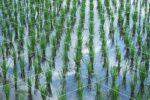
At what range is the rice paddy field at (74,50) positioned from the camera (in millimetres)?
3670

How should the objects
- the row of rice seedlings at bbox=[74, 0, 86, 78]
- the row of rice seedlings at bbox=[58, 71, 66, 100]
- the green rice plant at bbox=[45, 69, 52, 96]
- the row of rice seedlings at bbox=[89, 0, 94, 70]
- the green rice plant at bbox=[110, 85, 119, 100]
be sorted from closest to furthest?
1. the row of rice seedlings at bbox=[58, 71, 66, 100]
2. the green rice plant at bbox=[110, 85, 119, 100]
3. the green rice plant at bbox=[45, 69, 52, 96]
4. the row of rice seedlings at bbox=[74, 0, 86, 78]
5. the row of rice seedlings at bbox=[89, 0, 94, 70]

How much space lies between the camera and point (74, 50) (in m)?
4.61

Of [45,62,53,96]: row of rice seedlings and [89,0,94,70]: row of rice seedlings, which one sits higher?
[89,0,94,70]: row of rice seedlings

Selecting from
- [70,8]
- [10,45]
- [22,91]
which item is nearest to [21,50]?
[10,45]

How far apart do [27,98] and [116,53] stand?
1294mm

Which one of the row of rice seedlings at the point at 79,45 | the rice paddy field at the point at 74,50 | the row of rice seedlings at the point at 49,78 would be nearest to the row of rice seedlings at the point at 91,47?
the rice paddy field at the point at 74,50

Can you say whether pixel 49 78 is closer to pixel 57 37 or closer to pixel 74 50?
pixel 74 50

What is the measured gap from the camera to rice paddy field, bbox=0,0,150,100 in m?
3.67

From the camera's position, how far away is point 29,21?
546 cm

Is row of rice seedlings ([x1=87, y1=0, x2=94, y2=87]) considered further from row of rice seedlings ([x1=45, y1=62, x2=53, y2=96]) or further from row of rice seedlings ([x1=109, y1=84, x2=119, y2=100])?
row of rice seedlings ([x1=109, y1=84, x2=119, y2=100])

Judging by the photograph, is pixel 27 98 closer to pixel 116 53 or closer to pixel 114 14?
pixel 116 53

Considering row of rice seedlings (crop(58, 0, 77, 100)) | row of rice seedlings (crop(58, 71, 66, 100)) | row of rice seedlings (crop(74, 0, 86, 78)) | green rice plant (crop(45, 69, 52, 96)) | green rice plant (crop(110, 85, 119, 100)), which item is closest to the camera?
row of rice seedlings (crop(58, 71, 66, 100))

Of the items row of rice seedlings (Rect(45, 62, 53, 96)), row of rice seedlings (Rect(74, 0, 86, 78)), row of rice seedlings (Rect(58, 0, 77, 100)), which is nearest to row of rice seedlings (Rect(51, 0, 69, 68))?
row of rice seedlings (Rect(58, 0, 77, 100))

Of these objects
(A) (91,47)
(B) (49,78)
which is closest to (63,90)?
(B) (49,78)
